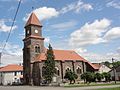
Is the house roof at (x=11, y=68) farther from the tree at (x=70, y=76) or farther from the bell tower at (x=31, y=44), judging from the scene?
the tree at (x=70, y=76)

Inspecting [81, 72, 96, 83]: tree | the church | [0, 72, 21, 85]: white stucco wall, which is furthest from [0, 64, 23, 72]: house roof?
[81, 72, 96, 83]: tree

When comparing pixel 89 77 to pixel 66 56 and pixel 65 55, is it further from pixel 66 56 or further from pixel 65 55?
pixel 65 55

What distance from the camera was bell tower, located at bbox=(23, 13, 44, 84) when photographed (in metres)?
76.3

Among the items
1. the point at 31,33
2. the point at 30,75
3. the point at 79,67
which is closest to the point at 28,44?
the point at 31,33

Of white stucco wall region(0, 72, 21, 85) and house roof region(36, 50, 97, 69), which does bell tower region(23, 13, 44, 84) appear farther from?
white stucco wall region(0, 72, 21, 85)

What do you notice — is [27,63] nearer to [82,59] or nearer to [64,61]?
[64,61]

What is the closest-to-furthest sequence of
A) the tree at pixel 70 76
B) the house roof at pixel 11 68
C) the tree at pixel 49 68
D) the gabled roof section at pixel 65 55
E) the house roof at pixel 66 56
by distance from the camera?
the tree at pixel 49 68, the tree at pixel 70 76, the house roof at pixel 66 56, the gabled roof section at pixel 65 55, the house roof at pixel 11 68

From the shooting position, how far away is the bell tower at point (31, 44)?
3004 inches

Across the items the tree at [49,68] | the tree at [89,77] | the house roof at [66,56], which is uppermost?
the house roof at [66,56]

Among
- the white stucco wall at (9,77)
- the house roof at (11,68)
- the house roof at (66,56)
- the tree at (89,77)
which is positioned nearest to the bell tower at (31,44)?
the house roof at (66,56)

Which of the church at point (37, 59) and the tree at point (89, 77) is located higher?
the church at point (37, 59)

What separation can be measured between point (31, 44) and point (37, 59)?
492 cm

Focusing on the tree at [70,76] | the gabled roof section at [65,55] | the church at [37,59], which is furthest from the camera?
the gabled roof section at [65,55]

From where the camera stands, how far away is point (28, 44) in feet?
255
